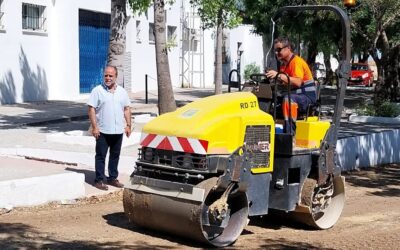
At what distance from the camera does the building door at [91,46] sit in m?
28.7

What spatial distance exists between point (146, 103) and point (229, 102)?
1919cm

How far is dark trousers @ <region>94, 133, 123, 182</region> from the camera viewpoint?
9758 millimetres

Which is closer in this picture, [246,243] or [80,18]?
[246,243]

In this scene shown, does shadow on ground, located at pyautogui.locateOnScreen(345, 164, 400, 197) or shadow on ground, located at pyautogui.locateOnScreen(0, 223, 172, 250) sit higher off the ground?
shadow on ground, located at pyautogui.locateOnScreen(0, 223, 172, 250)

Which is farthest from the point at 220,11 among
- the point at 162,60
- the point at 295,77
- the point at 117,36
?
the point at 295,77

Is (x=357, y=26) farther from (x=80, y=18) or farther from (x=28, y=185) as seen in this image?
(x=28, y=185)

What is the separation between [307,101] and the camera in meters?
8.05

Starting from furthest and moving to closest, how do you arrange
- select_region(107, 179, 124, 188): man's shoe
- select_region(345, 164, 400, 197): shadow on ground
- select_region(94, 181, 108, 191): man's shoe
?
select_region(345, 164, 400, 197): shadow on ground → select_region(107, 179, 124, 188): man's shoe → select_region(94, 181, 108, 191): man's shoe

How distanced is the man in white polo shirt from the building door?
18887 mm

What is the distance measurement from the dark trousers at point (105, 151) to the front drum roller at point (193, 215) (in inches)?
91.3

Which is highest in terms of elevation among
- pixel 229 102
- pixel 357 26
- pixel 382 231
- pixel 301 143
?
pixel 357 26

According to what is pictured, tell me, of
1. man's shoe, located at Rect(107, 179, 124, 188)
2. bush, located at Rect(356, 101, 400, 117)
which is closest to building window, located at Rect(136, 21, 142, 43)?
bush, located at Rect(356, 101, 400, 117)

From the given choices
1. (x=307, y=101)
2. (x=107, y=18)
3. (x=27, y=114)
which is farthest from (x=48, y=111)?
(x=307, y=101)

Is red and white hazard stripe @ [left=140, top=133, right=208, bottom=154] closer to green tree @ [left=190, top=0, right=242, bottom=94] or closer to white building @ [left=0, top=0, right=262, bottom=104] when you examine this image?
green tree @ [left=190, top=0, right=242, bottom=94]
